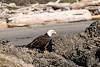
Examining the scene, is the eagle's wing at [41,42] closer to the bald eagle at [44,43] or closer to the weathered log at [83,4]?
the bald eagle at [44,43]

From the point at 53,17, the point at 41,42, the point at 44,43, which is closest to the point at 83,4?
the point at 53,17

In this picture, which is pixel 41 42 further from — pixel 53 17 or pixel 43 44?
pixel 53 17

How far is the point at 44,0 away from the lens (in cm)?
1798

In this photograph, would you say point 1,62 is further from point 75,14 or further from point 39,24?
point 75,14

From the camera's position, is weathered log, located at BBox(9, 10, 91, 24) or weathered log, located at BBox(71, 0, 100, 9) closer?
weathered log, located at BBox(9, 10, 91, 24)

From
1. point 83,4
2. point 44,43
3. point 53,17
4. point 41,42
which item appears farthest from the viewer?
point 83,4

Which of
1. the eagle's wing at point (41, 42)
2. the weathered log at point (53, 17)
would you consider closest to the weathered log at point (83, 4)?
the weathered log at point (53, 17)

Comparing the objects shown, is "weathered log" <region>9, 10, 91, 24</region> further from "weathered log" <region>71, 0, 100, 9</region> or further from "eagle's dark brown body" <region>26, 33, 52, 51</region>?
"eagle's dark brown body" <region>26, 33, 52, 51</region>

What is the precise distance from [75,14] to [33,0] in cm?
437

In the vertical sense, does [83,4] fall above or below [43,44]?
below

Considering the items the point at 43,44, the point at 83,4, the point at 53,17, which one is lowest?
the point at 53,17

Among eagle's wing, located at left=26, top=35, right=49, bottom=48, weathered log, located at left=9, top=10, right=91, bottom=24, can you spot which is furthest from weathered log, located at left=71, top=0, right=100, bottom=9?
eagle's wing, located at left=26, top=35, right=49, bottom=48

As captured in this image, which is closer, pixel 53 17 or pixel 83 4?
pixel 53 17

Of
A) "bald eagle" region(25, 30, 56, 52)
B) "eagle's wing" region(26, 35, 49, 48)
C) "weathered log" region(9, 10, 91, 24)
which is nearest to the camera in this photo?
"bald eagle" region(25, 30, 56, 52)
